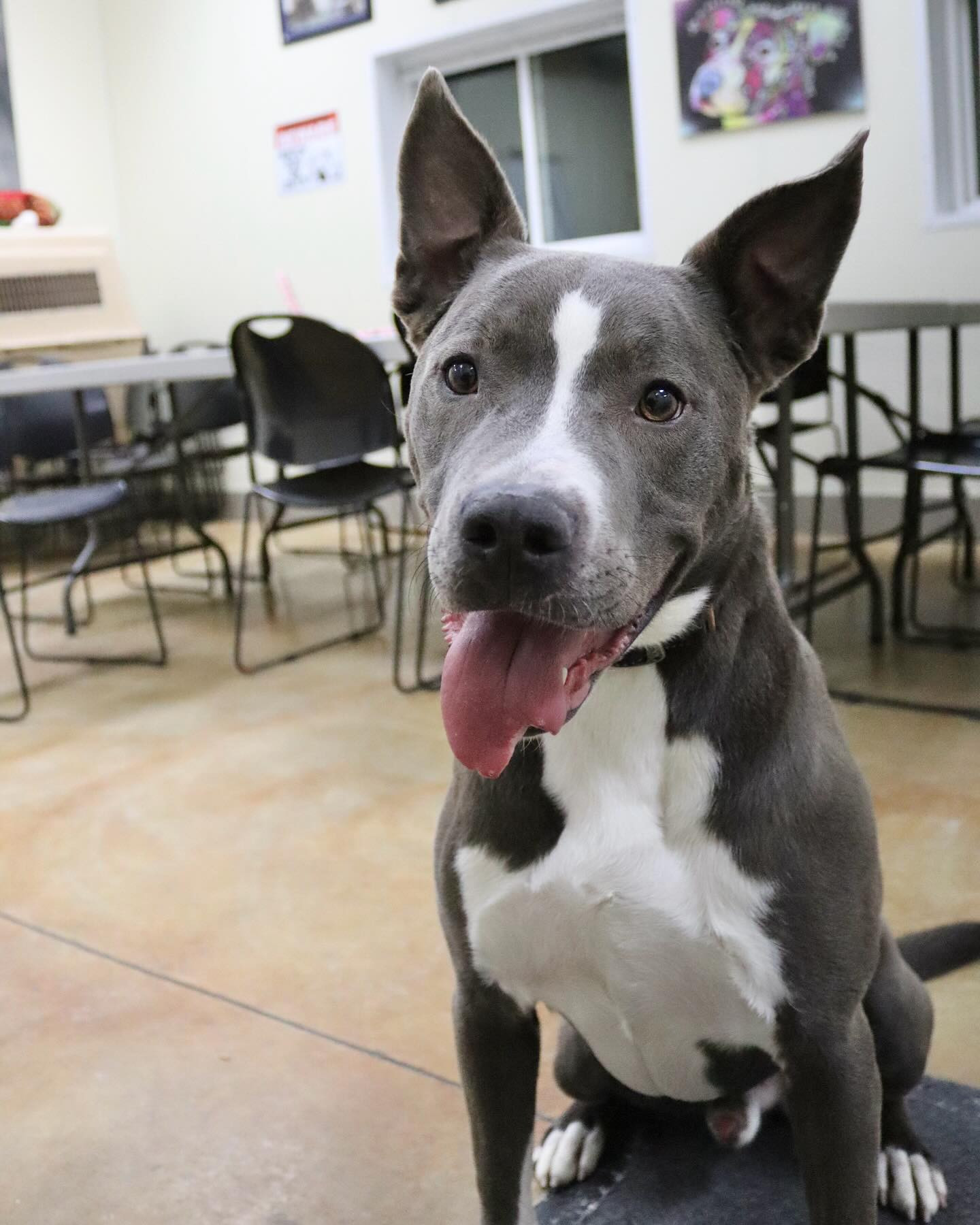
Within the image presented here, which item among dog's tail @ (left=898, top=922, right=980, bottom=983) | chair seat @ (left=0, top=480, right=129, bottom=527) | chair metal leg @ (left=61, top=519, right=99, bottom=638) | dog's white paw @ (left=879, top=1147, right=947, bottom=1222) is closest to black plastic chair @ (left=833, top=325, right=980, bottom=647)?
dog's tail @ (left=898, top=922, right=980, bottom=983)

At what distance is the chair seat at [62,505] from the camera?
3.47m

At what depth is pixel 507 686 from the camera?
95cm

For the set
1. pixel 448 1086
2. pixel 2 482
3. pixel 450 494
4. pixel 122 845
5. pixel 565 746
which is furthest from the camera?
pixel 2 482

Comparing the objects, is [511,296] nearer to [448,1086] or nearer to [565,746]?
[565,746]

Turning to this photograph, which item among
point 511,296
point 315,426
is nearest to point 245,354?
point 315,426

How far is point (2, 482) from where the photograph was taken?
5.33m

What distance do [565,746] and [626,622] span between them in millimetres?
173

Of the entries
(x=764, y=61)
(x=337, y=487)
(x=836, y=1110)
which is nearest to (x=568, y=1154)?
(x=836, y=1110)

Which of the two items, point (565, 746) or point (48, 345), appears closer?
point (565, 746)

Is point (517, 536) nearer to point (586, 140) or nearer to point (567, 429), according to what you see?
point (567, 429)

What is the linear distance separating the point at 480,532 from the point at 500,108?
17.0ft

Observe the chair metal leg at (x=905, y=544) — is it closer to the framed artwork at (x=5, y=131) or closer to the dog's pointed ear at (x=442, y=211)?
the dog's pointed ear at (x=442, y=211)

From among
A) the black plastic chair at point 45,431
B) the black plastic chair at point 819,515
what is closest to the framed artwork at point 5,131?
the black plastic chair at point 45,431

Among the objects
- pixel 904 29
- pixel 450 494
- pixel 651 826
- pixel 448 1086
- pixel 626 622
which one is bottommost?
pixel 448 1086
